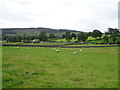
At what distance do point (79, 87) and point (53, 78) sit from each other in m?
3.45

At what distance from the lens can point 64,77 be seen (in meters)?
15.9

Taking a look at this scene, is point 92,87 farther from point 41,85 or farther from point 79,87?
point 41,85

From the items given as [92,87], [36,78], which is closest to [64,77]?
[36,78]

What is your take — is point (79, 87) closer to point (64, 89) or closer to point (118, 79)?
point (64, 89)

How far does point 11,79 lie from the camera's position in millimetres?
15070

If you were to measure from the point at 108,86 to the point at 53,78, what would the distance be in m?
4.82

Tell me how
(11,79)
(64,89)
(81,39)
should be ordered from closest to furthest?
(64,89) < (11,79) < (81,39)

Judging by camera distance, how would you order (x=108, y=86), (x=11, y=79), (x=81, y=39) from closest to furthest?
(x=108, y=86)
(x=11, y=79)
(x=81, y=39)

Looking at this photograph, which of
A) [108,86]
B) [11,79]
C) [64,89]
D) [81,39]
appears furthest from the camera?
[81,39]

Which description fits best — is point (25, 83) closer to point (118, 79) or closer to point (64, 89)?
point (64, 89)

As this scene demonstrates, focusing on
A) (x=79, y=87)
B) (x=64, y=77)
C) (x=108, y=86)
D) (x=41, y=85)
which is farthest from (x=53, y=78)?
(x=108, y=86)

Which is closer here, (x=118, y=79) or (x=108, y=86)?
(x=108, y=86)

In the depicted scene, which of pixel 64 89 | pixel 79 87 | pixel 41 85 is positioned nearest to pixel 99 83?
pixel 79 87

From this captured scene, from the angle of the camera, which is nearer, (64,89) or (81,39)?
(64,89)
